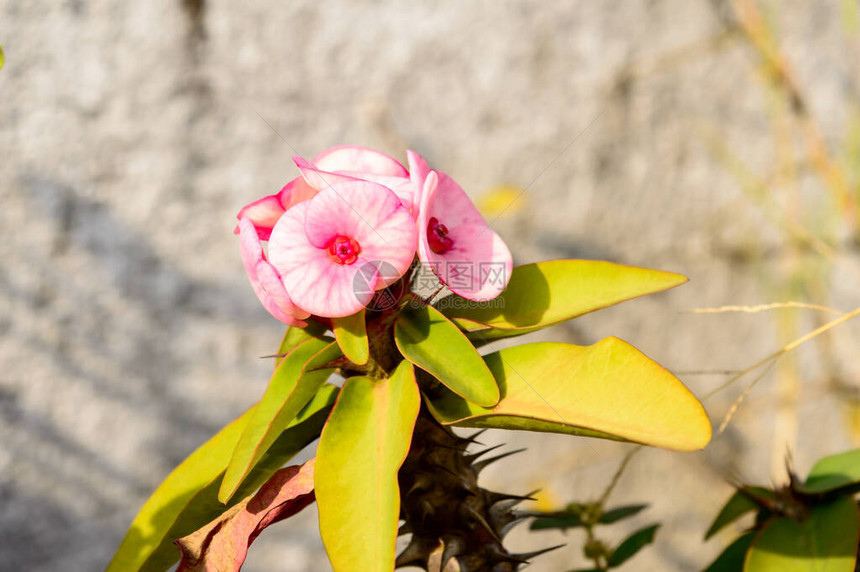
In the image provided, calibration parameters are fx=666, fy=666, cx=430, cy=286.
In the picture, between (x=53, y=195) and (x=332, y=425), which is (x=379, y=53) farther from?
(x=332, y=425)

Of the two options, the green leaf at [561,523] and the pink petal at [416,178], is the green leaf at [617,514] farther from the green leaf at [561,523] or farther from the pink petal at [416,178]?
the pink petal at [416,178]

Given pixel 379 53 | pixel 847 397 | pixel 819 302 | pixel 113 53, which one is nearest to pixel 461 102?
pixel 379 53

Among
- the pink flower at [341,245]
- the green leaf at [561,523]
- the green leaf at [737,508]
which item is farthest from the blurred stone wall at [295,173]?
the pink flower at [341,245]

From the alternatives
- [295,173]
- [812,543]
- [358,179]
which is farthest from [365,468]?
[295,173]

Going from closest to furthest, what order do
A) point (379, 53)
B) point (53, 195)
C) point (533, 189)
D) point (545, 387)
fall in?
1. point (545, 387)
2. point (53, 195)
3. point (379, 53)
4. point (533, 189)

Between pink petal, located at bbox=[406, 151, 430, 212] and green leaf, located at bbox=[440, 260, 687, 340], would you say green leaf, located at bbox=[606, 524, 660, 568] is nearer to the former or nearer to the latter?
green leaf, located at bbox=[440, 260, 687, 340]

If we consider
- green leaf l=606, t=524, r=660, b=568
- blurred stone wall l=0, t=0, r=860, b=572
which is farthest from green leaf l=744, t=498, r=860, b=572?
blurred stone wall l=0, t=0, r=860, b=572

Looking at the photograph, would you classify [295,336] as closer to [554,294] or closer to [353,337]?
[353,337]
